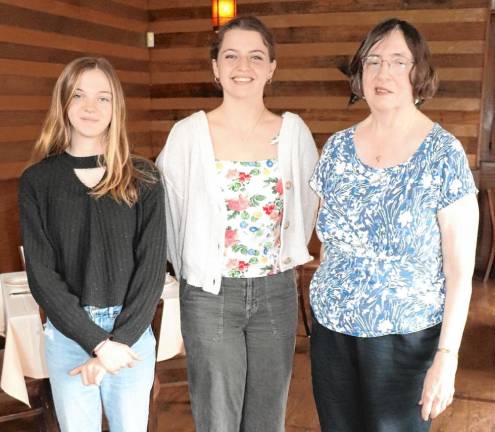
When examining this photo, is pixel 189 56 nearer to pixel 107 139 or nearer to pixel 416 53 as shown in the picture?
pixel 107 139

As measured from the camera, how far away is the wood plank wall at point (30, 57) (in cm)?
439

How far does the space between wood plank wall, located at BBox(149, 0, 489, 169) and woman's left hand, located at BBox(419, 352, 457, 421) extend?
459 cm

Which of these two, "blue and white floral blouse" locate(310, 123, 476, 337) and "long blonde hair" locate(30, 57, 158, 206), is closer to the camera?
"blue and white floral blouse" locate(310, 123, 476, 337)

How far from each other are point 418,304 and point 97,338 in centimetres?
87

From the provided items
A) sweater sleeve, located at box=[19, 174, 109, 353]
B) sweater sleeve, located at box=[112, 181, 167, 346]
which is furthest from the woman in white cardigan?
sweater sleeve, located at box=[19, 174, 109, 353]

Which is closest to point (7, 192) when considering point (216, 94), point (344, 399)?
point (216, 94)

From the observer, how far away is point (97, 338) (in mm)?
1684

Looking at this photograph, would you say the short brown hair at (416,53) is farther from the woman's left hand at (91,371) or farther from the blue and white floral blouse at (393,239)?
the woman's left hand at (91,371)

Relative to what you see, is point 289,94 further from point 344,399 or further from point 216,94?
point 344,399

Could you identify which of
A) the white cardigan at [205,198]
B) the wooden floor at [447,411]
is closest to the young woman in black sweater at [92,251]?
the white cardigan at [205,198]

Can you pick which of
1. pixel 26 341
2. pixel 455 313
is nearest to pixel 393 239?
pixel 455 313

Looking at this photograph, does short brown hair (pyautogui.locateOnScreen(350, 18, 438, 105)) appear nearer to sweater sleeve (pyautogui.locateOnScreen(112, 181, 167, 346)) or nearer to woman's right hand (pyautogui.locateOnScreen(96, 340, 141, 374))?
sweater sleeve (pyautogui.locateOnScreen(112, 181, 167, 346))

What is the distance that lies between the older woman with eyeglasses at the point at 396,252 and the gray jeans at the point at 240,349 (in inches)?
11.8

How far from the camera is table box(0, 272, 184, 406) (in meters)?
2.57
